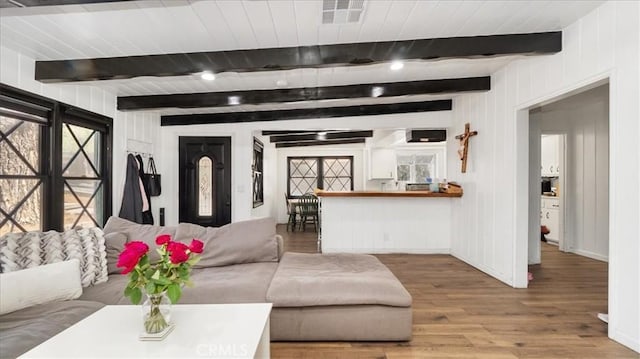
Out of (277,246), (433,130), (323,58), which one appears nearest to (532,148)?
(433,130)

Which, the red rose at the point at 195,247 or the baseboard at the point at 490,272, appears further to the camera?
the baseboard at the point at 490,272

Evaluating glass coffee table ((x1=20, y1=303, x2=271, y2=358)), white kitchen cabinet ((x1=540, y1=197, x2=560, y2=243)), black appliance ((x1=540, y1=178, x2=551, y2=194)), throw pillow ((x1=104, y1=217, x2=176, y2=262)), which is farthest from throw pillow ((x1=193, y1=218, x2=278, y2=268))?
black appliance ((x1=540, y1=178, x2=551, y2=194))

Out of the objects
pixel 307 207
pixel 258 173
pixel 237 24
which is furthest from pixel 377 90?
pixel 307 207

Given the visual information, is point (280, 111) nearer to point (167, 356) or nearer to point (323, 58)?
point (323, 58)

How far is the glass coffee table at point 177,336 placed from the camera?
134 cm

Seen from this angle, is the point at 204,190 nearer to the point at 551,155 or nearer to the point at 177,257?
the point at 177,257

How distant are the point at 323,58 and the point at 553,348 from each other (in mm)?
2788

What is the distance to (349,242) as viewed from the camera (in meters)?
5.25

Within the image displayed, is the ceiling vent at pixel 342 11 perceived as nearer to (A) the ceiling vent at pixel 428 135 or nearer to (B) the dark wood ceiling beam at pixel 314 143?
(A) the ceiling vent at pixel 428 135

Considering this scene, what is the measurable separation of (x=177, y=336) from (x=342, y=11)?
2195 mm

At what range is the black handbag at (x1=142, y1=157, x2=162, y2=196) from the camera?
4805mm

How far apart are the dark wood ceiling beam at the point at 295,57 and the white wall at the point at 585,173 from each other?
2.16m

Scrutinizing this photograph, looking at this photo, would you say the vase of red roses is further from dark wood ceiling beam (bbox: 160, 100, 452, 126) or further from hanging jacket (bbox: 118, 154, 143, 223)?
dark wood ceiling beam (bbox: 160, 100, 452, 126)

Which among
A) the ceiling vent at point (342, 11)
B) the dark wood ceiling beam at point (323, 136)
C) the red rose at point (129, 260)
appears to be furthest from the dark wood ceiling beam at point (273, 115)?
the red rose at point (129, 260)
